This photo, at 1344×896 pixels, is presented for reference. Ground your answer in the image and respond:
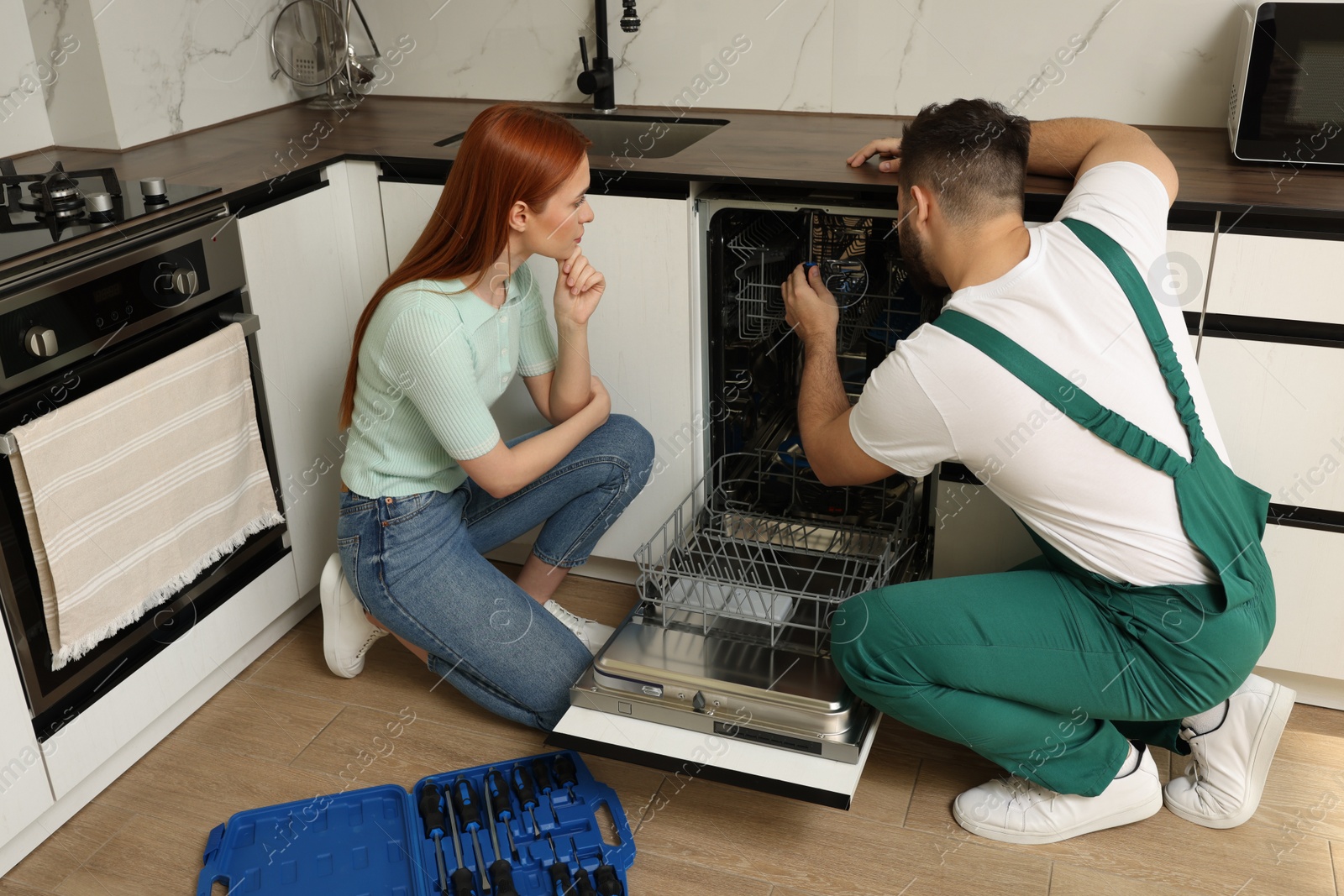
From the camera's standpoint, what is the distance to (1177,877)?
5.59ft

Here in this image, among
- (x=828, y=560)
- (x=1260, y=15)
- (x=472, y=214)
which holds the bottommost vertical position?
(x=828, y=560)

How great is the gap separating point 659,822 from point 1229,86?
5.68ft

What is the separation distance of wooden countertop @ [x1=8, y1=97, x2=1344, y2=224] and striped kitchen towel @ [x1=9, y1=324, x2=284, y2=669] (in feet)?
1.20

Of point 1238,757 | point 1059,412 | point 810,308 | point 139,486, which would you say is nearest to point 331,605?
point 139,486

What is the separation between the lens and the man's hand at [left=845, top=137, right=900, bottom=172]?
195cm

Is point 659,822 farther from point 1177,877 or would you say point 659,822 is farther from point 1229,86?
point 1229,86

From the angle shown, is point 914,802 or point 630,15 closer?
point 914,802

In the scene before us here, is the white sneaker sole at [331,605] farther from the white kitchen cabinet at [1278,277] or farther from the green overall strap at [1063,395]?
the white kitchen cabinet at [1278,277]

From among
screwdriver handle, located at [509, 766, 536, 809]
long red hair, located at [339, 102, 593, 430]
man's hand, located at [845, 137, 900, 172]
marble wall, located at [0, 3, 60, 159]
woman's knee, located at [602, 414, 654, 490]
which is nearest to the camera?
long red hair, located at [339, 102, 593, 430]

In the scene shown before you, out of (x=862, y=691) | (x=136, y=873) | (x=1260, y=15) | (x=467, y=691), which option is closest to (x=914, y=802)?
(x=862, y=691)

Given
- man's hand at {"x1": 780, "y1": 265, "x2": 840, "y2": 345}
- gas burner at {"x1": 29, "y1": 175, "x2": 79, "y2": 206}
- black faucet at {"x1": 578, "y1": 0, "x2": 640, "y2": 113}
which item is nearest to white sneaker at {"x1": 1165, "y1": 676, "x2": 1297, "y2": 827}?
man's hand at {"x1": 780, "y1": 265, "x2": 840, "y2": 345}

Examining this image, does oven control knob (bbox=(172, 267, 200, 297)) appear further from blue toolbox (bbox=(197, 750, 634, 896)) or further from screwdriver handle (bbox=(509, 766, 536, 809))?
screwdriver handle (bbox=(509, 766, 536, 809))

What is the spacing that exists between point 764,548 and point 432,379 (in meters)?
0.71

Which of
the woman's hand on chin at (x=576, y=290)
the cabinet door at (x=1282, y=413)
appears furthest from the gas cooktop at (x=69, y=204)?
the cabinet door at (x=1282, y=413)
